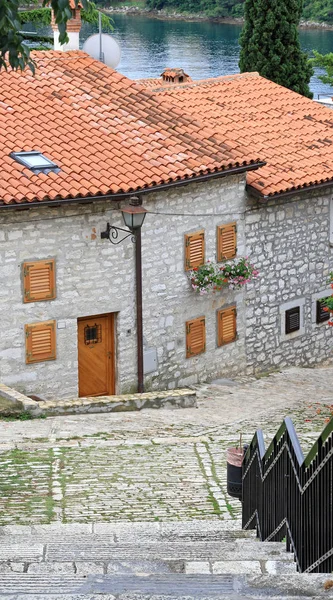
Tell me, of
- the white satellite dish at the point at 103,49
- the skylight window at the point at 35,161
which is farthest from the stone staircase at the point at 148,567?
the white satellite dish at the point at 103,49

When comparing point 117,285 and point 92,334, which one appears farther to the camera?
point 92,334

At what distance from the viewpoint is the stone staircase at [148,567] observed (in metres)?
4.43

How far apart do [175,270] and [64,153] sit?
2268 mm

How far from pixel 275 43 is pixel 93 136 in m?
14.4

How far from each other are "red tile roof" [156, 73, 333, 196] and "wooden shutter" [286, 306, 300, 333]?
6.91 ft

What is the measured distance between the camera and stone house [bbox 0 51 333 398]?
576 inches

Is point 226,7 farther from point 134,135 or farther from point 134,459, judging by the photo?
point 134,459

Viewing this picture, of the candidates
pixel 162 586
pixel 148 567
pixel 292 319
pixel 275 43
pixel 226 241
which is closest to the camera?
pixel 162 586

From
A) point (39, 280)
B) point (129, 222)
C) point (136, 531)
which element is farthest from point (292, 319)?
point (136, 531)

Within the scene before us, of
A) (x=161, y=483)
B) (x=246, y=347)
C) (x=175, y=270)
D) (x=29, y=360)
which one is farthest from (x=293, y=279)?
(x=161, y=483)

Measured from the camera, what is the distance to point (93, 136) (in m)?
16.1

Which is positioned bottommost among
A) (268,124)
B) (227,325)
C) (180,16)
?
(180,16)

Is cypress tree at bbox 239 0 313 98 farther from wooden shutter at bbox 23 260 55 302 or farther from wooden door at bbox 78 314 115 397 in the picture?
wooden shutter at bbox 23 260 55 302

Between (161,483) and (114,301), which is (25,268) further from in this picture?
(161,483)
